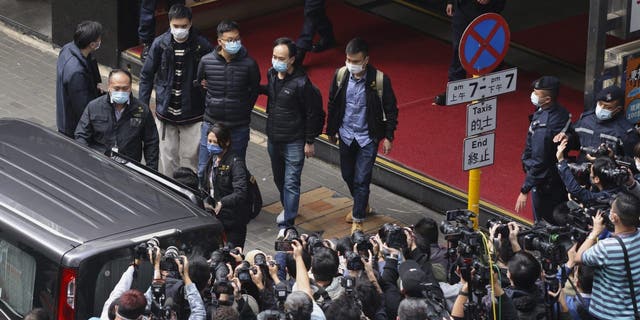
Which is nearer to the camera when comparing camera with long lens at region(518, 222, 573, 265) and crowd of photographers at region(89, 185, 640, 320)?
crowd of photographers at region(89, 185, 640, 320)

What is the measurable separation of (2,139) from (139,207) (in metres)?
1.50

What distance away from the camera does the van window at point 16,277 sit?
7875 mm

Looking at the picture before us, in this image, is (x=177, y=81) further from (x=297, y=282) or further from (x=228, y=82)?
(x=297, y=282)

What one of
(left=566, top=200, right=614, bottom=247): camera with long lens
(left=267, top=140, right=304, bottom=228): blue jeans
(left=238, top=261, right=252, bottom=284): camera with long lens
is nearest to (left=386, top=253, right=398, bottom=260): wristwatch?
(left=238, top=261, right=252, bottom=284): camera with long lens

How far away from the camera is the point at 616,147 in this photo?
1001cm

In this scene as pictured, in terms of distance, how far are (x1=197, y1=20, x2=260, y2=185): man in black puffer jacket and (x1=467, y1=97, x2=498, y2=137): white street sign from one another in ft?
8.08

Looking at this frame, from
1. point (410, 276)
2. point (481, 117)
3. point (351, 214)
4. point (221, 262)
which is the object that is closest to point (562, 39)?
point (351, 214)

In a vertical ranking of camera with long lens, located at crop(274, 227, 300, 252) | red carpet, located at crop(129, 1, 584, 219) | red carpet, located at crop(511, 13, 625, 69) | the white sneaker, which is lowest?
the white sneaker

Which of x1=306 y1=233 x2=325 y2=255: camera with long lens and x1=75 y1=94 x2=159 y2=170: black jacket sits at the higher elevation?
x1=306 y1=233 x2=325 y2=255: camera with long lens

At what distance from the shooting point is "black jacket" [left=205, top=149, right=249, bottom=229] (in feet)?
32.6

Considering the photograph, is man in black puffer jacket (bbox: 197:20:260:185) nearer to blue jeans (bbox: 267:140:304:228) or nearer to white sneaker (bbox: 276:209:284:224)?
blue jeans (bbox: 267:140:304:228)

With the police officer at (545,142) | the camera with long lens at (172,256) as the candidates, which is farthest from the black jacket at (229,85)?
the camera with long lens at (172,256)

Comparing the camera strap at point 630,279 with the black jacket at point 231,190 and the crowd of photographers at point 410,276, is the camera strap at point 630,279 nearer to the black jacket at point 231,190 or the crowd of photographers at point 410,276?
the crowd of photographers at point 410,276

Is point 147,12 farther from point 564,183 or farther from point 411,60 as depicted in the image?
point 564,183
